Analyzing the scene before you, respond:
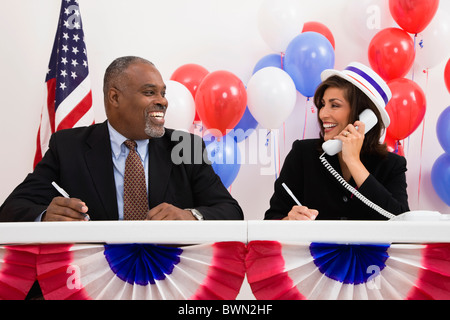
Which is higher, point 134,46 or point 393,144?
point 134,46

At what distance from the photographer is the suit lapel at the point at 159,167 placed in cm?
196

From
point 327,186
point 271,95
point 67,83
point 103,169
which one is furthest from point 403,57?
point 67,83

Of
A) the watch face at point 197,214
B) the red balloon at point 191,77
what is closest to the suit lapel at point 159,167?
the watch face at point 197,214

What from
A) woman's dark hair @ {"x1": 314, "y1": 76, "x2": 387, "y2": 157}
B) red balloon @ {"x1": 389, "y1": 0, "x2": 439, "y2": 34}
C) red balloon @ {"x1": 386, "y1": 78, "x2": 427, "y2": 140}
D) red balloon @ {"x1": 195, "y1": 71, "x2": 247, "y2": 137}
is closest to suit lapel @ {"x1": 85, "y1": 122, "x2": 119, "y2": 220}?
red balloon @ {"x1": 195, "y1": 71, "x2": 247, "y2": 137}

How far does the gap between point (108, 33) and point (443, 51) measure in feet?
8.64

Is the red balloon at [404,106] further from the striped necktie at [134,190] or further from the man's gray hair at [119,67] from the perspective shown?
the striped necktie at [134,190]

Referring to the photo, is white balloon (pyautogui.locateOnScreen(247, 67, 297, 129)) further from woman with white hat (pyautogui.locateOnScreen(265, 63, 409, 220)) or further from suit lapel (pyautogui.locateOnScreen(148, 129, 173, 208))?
suit lapel (pyautogui.locateOnScreen(148, 129, 173, 208))

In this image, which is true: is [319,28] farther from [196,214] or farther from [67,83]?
[196,214]

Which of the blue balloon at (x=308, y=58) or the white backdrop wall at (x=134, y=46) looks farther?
the white backdrop wall at (x=134, y=46)

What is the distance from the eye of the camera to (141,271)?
39.9 inches

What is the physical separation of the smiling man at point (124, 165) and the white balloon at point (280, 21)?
1.41m

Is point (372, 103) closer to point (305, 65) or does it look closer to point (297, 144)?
point (297, 144)

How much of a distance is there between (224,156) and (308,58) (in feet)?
2.83
